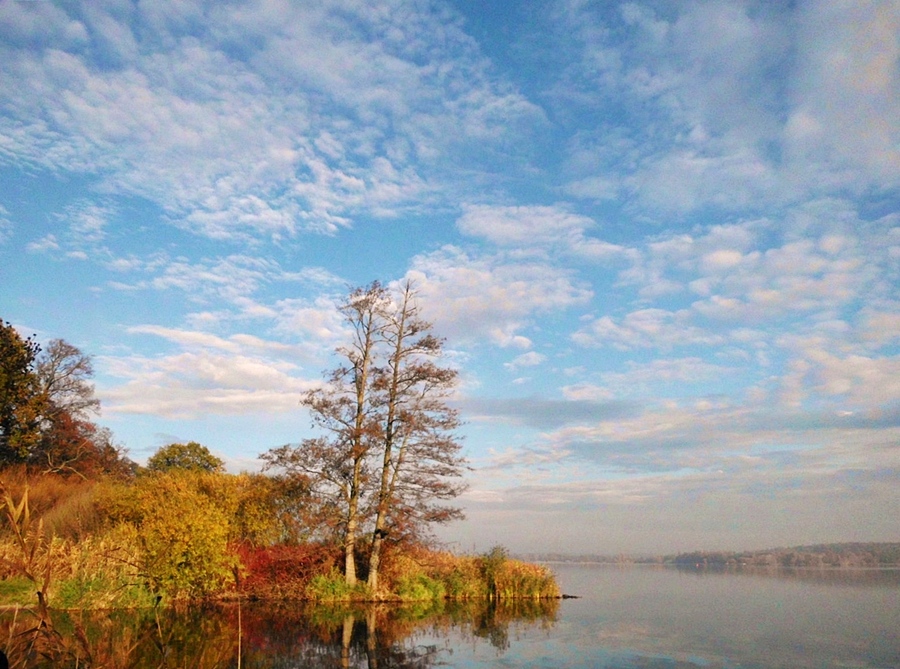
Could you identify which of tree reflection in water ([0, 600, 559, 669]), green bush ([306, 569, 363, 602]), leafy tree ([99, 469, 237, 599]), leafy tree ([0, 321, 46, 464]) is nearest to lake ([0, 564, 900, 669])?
tree reflection in water ([0, 600, 559, 669])

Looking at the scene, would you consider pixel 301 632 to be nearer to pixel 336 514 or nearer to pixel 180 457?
pixel 336 514

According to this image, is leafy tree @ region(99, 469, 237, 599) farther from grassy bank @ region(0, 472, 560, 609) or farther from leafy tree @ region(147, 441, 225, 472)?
leafy tree @ region(147, 441, 225, 472)

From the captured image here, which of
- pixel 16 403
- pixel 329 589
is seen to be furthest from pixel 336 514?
pixel 16 403

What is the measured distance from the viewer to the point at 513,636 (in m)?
17.0

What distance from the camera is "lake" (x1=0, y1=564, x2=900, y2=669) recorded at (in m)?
13.0

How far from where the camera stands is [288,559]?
26.2 meters

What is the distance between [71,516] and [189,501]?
4852 millimetres

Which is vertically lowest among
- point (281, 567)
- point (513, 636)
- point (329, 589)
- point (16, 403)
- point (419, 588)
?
point (419, 588)

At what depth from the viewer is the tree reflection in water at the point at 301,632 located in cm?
1212

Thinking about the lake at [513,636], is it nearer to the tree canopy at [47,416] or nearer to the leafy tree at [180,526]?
the leafy tree at [180,526]

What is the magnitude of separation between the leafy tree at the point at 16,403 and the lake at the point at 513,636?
24931 mm

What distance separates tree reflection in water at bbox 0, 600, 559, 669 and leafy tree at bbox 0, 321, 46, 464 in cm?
2438

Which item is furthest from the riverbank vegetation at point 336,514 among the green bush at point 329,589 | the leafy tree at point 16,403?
the leafy tree at point 16,403

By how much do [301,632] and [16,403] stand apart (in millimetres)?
32273
